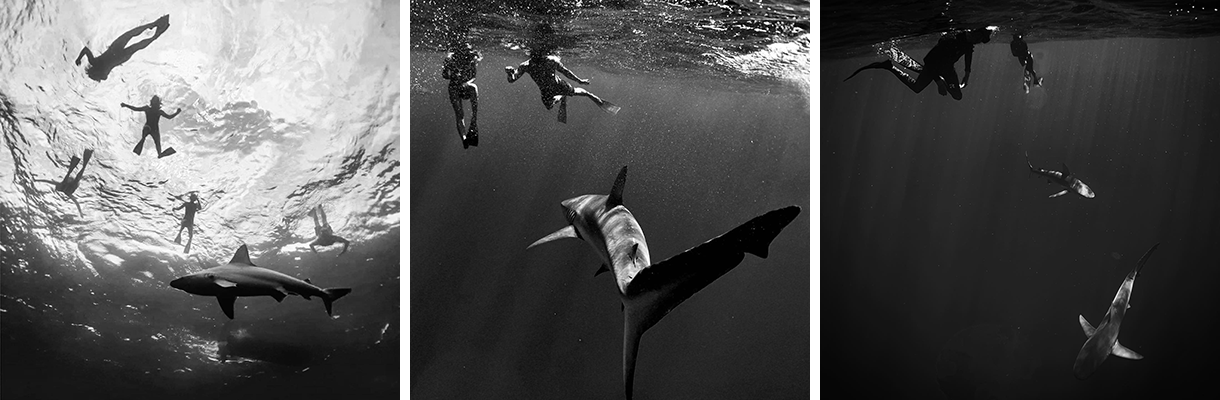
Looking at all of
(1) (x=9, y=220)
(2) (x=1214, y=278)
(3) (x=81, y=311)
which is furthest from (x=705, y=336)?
(2) (x=1214, y=278)

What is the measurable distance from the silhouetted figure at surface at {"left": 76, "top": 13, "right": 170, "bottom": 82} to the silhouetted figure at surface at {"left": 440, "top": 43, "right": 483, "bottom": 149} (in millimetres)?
1890

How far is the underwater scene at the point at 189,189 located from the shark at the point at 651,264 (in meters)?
1.77

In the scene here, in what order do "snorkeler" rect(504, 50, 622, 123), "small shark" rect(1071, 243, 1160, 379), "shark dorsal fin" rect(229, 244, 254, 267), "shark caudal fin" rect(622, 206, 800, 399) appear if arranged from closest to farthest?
"shark caudal fin" rect(622, 206, 800, 399), "shark dorsal fin" rect(229, 244, 254, 267), "snorkeler" rect(504, 50, 622, 123), "small shark" rect(1071, 243, 1160, 379)

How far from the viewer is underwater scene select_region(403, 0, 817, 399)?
4.55 meters

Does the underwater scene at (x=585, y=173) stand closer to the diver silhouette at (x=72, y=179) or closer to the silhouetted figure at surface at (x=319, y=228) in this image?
the silhouetted figure at surface at (x=319, y=228)

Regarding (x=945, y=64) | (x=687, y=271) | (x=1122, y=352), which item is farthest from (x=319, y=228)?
(x=1122, y=352)

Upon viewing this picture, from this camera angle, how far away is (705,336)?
5949 mm

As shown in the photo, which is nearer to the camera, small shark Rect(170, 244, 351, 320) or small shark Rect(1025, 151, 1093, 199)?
small shark Rect(170, 244, 351, 320)

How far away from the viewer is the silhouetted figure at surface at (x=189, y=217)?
4.09 metres

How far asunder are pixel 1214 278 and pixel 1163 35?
990 centimetres

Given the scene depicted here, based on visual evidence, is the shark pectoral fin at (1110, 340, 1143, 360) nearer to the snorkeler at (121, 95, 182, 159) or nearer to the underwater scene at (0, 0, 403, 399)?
the underwater scene at (0, 0, 403, 399)

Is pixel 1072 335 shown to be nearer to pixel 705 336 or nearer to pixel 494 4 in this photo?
pixel 705 336

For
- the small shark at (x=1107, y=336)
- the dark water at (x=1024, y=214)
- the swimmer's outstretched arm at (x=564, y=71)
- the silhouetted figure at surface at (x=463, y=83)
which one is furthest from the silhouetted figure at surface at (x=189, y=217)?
the small shark at (x=1107, y=336)

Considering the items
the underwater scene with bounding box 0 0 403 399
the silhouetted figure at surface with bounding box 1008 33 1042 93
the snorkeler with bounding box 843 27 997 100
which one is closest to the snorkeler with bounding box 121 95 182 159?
the underwater scene with bounding box 0 0 403 399
